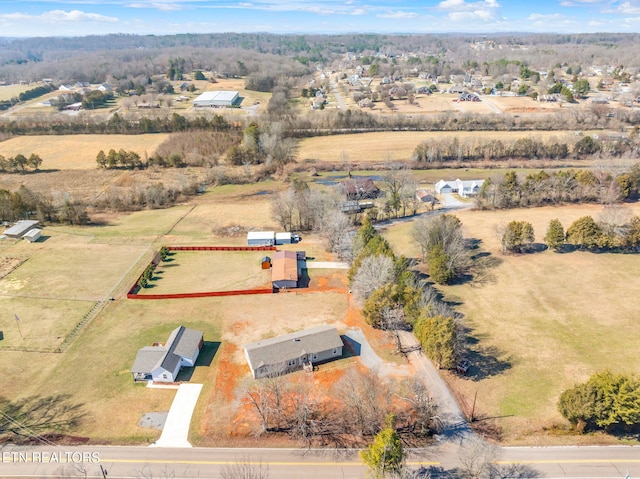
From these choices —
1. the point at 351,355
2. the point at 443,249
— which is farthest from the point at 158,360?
the point at 443,249

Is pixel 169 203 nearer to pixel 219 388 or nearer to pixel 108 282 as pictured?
pixel 108 282

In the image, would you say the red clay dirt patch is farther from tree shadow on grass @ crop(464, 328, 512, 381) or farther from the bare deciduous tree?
tree shadow on grass @ crop(464, 328, 512, 381)

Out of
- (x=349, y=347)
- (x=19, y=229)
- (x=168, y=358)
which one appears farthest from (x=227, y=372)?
(x=19, y=229)

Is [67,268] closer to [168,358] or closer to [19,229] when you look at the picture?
[19,229]

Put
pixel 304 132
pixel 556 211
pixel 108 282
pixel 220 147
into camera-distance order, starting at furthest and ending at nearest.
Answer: pixel 304 132, pixel 220 147, pixel 556 211, pixel 108 282

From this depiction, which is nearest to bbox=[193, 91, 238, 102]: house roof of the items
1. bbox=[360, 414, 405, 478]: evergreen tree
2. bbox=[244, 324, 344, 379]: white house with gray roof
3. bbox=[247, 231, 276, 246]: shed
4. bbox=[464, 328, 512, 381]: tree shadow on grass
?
bbox=[247, 231, 276, 246]: shed

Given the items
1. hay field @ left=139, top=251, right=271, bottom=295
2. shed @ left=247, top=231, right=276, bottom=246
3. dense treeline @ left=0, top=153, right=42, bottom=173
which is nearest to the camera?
hay field @ left=139, top=251, right=271, bottom=295

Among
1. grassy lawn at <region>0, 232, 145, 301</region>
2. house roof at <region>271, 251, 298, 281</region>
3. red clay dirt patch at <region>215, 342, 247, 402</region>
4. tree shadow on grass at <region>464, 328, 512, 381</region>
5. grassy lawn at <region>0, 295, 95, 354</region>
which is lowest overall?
red clay dirt patch at <region>215, 342, 247, 402</region>
